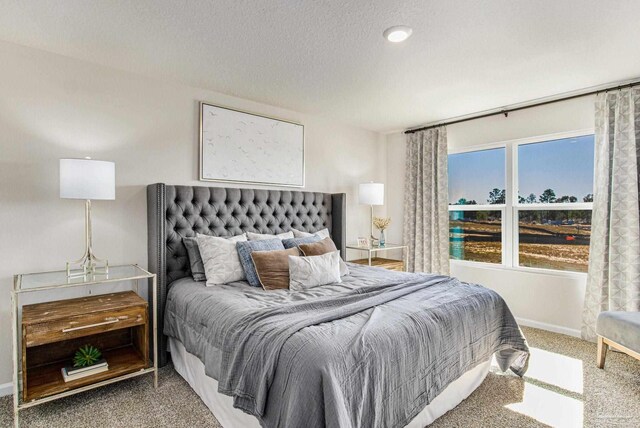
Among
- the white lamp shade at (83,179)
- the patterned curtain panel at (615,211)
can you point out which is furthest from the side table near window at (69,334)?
the patterned curtain panel at (615,211)

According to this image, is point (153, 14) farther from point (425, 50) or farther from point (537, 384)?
point (537, 384)

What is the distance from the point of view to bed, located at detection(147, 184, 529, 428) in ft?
4.58

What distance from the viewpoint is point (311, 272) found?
101 inches

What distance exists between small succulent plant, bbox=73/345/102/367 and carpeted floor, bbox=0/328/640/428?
23 centimetres

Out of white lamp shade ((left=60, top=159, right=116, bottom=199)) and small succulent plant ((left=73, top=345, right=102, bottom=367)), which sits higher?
white lamp shade ((left=60, top=159, right=116, bottom=199))

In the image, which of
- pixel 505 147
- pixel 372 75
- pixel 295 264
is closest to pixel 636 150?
pixel 505 147

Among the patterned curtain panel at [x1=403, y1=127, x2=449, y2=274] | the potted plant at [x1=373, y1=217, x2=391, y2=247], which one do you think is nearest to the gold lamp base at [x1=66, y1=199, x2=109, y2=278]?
the potted plant at [x1=373, y1=217, x2=391, y2=247]

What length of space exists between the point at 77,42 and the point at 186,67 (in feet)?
2.27

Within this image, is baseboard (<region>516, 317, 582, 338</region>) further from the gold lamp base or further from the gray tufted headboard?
the gold lamp base

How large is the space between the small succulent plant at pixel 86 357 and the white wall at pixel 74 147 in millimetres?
484

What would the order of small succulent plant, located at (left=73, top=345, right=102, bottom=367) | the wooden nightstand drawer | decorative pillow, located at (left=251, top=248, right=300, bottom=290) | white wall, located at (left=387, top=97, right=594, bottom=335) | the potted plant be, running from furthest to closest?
1. the potted plant
2. white wall, located at (left=387, top=97, right=594, bottom=335)
3. decorative pillow, located at (left=251, top=248, right=300, bottom=290)
4. small succulent plant, located at (left=73, top=345, right=102, bottom=367)
5. the wooden nightstand drawer

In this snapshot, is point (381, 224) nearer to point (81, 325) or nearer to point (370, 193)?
point (370, 193)

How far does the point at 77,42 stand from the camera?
2273mm

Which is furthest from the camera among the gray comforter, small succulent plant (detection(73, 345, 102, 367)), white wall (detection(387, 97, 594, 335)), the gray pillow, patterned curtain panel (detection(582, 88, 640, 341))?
white wall (detection(387, 97, 594, 335))
